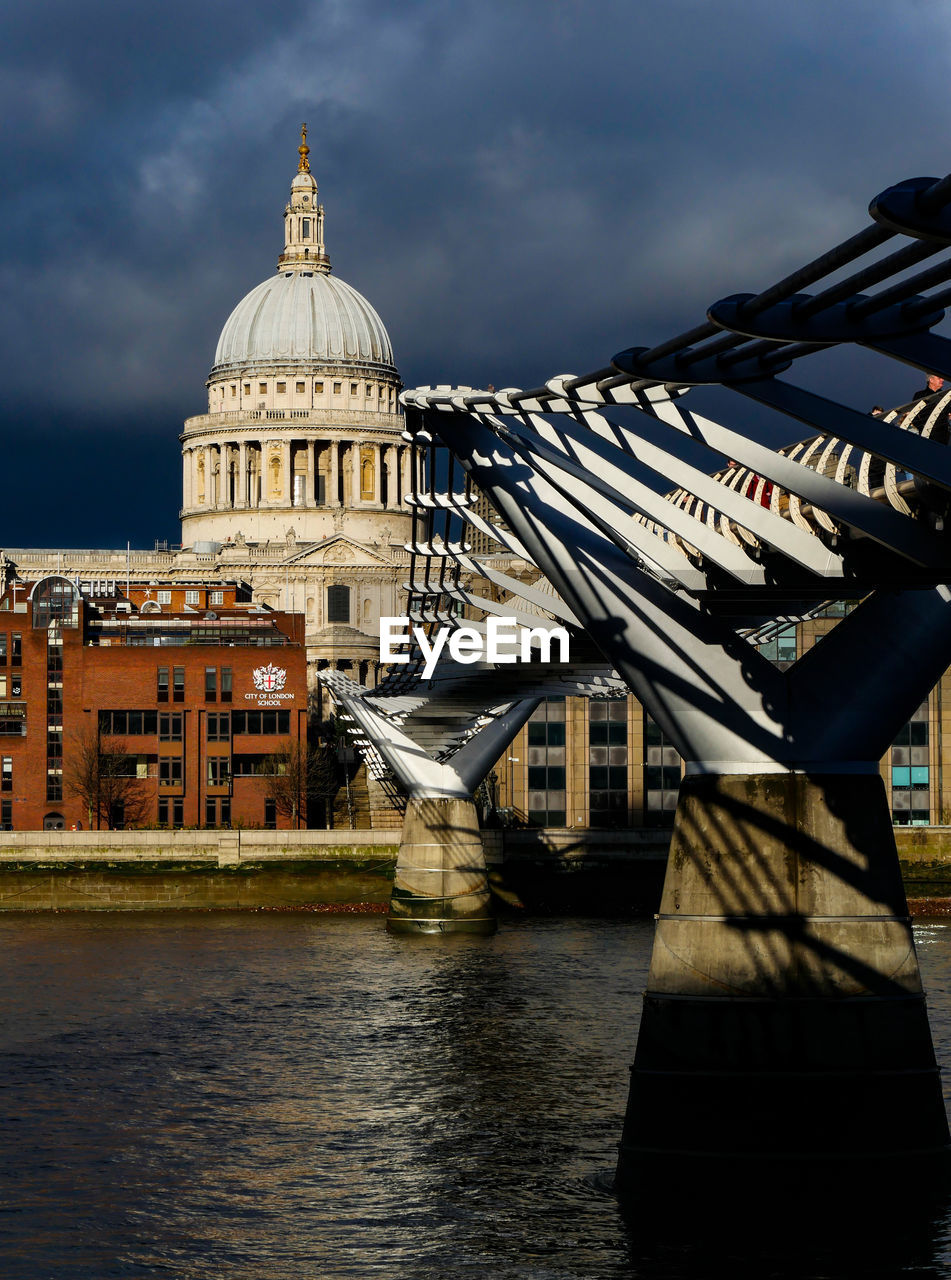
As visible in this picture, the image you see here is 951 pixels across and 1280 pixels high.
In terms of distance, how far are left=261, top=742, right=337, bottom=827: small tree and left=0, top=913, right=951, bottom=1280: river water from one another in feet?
110

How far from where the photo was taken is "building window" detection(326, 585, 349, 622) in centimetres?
14425

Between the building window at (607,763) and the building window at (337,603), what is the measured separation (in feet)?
200

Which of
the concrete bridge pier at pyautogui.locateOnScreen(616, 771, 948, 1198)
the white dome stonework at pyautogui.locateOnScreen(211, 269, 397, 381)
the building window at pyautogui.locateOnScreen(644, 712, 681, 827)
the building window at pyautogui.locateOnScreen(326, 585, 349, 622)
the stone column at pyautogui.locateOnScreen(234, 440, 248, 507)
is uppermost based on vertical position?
the white dome stonework at pyautogui.locateOnScreen(211, 269, 397, 381)

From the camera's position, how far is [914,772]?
3270 inches

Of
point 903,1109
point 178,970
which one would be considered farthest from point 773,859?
point 178,970

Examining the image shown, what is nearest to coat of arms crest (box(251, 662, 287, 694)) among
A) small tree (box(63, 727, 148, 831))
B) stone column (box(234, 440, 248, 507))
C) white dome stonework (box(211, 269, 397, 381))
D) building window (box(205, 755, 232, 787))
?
building window (box(205, 755, 232, 787))

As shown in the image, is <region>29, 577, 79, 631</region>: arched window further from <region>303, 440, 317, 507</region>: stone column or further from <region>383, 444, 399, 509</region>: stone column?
<region>383, 444, 399, 509</region>: stone column

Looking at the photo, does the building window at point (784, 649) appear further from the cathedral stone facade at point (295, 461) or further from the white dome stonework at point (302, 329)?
the white dome stonework at point (302, 329)

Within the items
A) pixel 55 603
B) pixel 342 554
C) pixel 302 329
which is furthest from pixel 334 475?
pixel 55 603

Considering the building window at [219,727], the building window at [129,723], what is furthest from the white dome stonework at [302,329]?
the building window at [129,723]

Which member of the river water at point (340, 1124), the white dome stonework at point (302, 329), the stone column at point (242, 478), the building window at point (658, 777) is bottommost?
the river water at point (340, 1124)

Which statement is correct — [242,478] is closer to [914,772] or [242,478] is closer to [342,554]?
[342,554]

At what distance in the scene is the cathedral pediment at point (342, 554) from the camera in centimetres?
14425

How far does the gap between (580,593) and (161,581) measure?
402 feet
